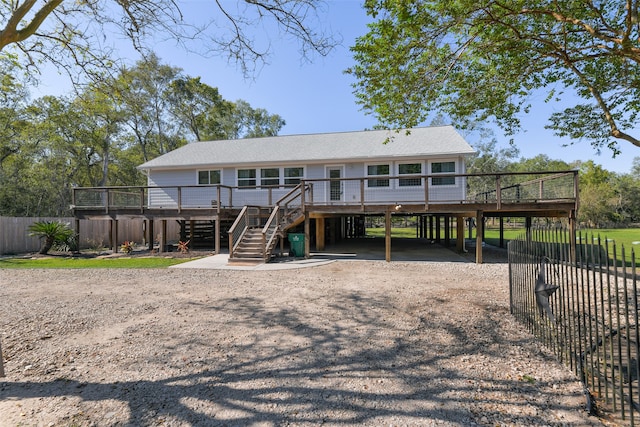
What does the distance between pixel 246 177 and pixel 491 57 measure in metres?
12.1

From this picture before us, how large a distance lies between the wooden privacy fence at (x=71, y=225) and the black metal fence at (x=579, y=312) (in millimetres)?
19143

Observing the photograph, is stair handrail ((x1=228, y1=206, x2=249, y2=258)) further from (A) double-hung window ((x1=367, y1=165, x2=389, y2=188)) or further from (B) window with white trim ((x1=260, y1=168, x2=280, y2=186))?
(A) double-hung window ((x1=367, y1=165, x2=389, y2=188))

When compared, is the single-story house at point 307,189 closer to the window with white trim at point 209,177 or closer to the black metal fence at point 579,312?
the window with white trim at point 209,177

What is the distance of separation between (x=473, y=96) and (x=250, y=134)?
3581 centimetres

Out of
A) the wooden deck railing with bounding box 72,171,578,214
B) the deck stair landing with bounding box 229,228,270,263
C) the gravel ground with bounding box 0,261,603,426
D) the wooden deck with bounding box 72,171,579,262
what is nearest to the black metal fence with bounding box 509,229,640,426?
the gravel ground with bounding box 0,261,603,426

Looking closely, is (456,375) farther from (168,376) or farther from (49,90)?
(49,90)

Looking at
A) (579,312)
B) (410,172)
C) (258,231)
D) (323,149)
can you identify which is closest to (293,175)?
(323,149)

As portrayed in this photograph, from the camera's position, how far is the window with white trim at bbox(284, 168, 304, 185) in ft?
51.3

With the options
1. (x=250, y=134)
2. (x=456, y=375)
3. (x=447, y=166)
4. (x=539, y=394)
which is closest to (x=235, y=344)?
(x=456, y=375)

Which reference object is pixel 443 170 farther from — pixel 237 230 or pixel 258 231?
pixel 237 230

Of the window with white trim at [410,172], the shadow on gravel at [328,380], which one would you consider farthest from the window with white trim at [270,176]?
the shadow on gravel at [328,380]

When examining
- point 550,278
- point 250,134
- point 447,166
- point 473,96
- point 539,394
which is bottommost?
point 539,394

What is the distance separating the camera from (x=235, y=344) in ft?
13.8

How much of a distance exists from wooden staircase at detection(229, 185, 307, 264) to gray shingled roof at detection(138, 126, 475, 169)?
3570mm
